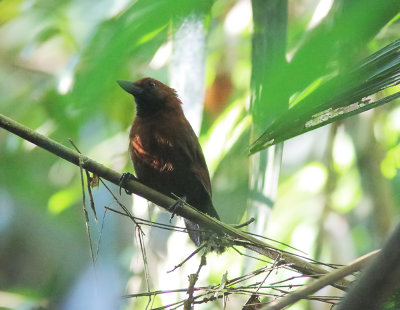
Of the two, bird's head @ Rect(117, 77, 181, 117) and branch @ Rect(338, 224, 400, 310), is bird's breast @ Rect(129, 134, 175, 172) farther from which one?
branch @ Rect(338, 224, 400, 310)

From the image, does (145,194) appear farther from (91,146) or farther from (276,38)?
(91,146)

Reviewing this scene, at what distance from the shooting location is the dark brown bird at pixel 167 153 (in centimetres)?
301

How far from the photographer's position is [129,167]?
348 centimetres

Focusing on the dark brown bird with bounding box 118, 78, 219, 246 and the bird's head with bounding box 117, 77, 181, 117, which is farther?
the bird's head with bounding box 117, 77, 181, 117

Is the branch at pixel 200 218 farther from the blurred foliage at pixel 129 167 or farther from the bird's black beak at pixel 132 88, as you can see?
the bird's black beak at pixel 132 88

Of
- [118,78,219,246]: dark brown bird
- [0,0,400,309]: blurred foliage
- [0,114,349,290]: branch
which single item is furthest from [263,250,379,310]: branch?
[118,78,219,246]: dark brown bird

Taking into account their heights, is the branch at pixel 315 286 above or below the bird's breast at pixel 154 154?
below

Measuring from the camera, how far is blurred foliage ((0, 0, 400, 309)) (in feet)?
9.94

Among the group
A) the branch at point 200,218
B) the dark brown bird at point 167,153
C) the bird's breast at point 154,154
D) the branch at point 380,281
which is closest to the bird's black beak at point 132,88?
the dark brown bird at point 167,153

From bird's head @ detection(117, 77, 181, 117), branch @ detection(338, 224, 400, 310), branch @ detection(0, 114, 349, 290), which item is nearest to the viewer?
branch @ detection(338, 224, 400, 310)

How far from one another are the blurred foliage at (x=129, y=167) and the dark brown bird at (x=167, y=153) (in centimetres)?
10

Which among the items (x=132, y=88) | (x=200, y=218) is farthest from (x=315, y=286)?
(x=132, y=88)

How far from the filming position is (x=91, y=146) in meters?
4.23

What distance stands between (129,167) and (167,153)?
528mm
